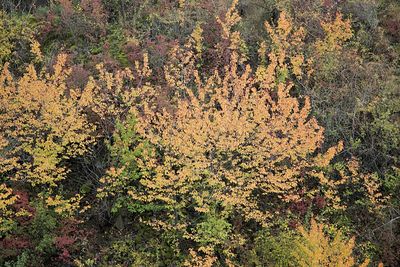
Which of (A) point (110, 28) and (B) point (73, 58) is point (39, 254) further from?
(A) point (110, 28)

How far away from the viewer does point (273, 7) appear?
24734mm

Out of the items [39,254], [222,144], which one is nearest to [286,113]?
[222,144]

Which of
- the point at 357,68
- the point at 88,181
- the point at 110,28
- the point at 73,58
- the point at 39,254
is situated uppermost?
the point at 357,68

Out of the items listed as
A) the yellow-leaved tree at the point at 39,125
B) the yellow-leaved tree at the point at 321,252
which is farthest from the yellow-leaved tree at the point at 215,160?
the yellow-leaved tree at the point at 321,252

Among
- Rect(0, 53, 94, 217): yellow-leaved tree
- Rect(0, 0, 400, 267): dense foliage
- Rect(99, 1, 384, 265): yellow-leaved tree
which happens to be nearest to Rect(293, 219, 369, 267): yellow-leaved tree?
Rect(0, 0, 400, 267): dense foliage

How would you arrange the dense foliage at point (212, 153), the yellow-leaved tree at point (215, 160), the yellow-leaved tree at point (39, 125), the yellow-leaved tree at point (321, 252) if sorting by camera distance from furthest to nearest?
the yellow-leaved tree at point (39, 125) < the dense foliage at point (212, 153) < the yellow-leaved tree at point (215, 160) < the yellow-leaved tree at point (321, 252)

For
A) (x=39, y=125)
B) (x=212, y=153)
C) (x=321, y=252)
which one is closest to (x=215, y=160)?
(x=212, y=153)

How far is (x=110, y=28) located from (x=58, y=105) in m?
9.56

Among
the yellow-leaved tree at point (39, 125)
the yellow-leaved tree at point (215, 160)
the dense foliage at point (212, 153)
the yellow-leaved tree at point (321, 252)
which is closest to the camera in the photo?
the yellow-leaved tree at point (321, 252)

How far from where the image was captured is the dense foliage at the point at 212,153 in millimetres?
16422

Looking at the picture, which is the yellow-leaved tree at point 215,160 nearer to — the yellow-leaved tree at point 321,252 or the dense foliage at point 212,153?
the dense foliage at point 212,153

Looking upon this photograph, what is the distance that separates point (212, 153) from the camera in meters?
17.0

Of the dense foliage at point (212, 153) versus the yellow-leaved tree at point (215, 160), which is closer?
the yellow-leaved tree at point (215, 160)

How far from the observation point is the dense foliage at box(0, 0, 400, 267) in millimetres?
16422
